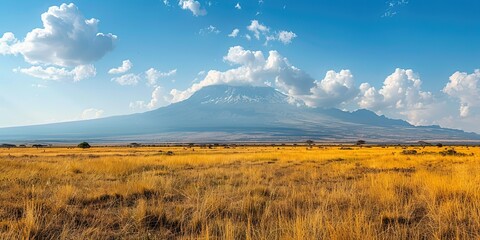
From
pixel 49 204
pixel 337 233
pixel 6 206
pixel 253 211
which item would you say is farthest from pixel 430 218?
pixel 6 206

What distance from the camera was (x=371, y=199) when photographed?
899 centimetres

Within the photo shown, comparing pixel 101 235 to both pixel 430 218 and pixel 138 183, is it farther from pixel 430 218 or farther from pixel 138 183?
pixel 430 218

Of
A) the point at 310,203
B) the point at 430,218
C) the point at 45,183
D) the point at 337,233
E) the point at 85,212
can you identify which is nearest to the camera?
the point at 337,233

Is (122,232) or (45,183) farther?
(45,183)

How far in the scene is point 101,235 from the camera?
5.92m

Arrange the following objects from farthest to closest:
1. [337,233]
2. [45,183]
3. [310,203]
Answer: [45,183], [310,203], [337,233]

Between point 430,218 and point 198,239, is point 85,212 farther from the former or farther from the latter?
point 430,218

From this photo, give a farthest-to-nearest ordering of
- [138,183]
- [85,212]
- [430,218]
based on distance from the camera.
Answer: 1. [138,183]
2. [85,212]
3. [430,218]

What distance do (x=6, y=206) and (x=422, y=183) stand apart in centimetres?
1136

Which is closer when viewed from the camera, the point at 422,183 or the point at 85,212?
the point at 85,212

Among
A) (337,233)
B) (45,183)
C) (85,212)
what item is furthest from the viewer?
(45,183)

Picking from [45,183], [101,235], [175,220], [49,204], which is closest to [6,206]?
[49,204]

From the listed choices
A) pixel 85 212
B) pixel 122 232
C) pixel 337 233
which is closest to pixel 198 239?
pixel 122 232

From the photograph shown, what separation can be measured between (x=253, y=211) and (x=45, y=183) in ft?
26.5
